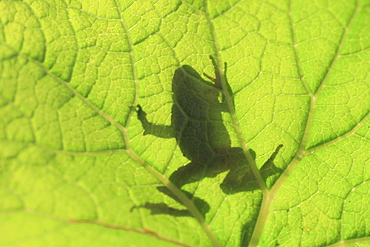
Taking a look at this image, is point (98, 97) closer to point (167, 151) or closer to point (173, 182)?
point (167, 151)

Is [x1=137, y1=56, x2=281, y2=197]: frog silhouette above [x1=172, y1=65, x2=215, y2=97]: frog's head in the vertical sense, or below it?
below

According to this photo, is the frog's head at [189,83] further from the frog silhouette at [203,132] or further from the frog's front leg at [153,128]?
the frog's front leg at [153,128]

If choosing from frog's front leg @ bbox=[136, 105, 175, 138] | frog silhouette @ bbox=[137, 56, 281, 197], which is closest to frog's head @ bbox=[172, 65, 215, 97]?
frog silhouette @ bbox=[137, 56, 281, 197]

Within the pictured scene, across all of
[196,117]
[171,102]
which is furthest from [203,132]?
[171,102]

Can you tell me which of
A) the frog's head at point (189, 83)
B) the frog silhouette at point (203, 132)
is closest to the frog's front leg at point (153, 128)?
the frog silhouette at point (203, 132)

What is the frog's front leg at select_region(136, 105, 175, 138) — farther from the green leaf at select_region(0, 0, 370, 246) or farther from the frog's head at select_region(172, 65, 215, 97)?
the frog's head at select_region(172, 65, 215, 97)

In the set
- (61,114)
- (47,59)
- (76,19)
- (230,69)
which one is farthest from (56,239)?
(230,69)
